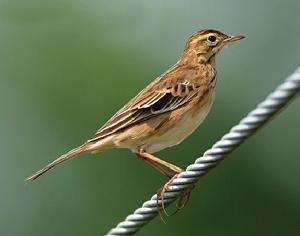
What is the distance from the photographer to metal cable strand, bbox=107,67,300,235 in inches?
210

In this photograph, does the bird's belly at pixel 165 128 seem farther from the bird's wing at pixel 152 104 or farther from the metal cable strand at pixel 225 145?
the metal cable strand at pixel 225 145

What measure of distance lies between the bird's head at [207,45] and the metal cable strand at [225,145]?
3503mm

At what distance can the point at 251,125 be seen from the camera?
5605 mm

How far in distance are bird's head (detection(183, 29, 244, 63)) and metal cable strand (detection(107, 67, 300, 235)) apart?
11.5 ft

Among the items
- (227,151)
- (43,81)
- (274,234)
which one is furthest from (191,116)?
(43,81)

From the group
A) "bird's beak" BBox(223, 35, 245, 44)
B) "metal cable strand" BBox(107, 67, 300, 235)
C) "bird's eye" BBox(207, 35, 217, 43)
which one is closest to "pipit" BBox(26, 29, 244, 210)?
"bird's beak" BBox(223, 35, 245, 44)

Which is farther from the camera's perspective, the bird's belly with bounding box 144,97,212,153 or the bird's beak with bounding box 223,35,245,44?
the bird's beak with bounding box 223,35,245,44

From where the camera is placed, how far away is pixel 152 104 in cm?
922

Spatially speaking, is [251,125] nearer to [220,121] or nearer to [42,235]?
[220,121]

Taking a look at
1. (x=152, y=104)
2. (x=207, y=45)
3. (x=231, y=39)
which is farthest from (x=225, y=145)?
(x=207, y=45)

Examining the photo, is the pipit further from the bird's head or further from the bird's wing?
the bird's head

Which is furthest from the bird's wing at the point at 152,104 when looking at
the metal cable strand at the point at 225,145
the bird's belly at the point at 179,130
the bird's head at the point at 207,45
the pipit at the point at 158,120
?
the metal cable strand at the point at 225,145

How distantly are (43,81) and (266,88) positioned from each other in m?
4.33

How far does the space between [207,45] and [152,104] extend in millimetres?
1335
